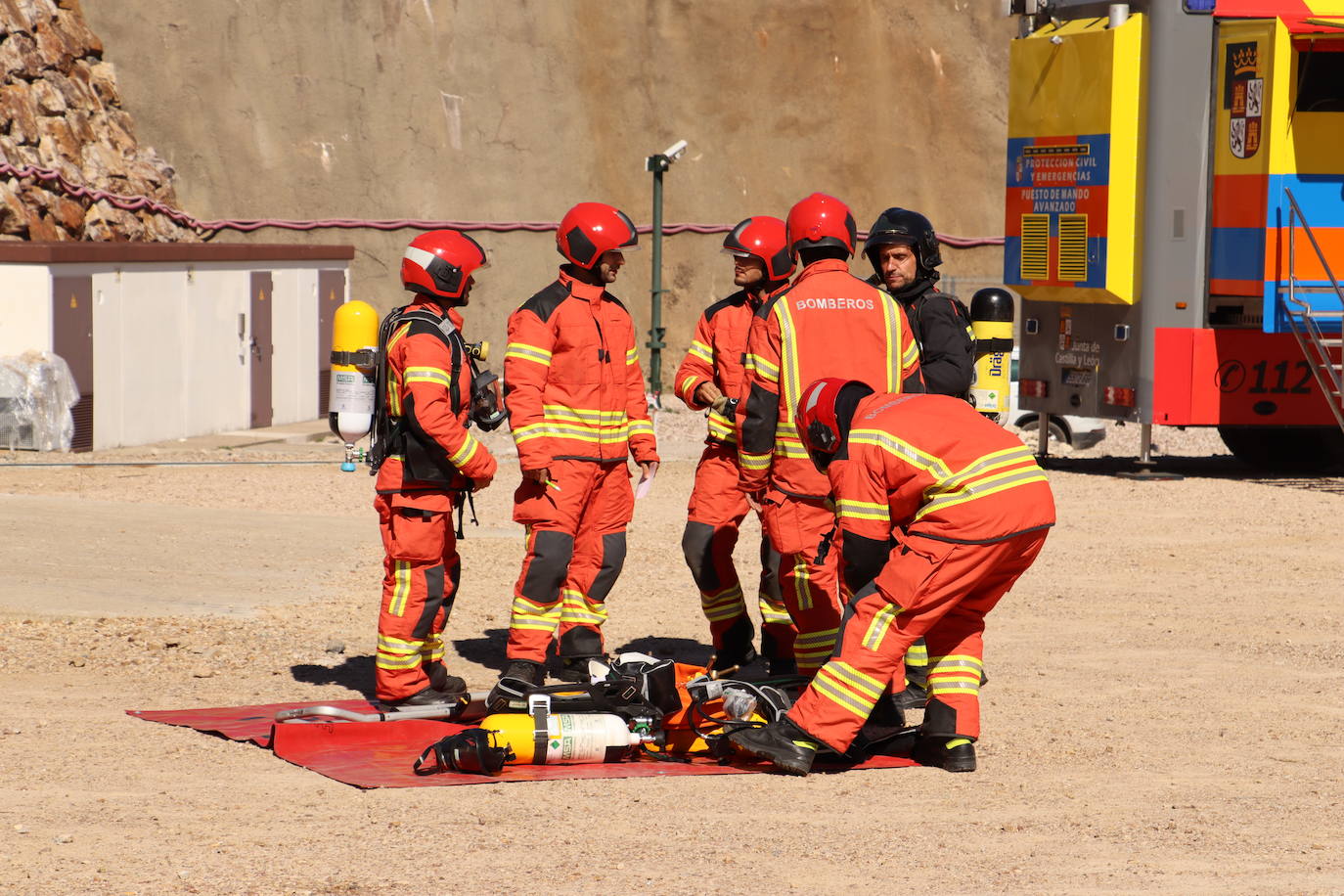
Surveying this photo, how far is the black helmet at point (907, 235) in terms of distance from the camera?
7723 millimetres

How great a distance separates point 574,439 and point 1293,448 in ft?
39.5

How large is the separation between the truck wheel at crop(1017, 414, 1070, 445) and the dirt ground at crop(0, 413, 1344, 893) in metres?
5.52

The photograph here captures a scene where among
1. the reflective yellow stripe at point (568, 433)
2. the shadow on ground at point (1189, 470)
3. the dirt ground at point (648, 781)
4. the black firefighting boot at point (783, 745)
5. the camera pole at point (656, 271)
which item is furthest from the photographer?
the camera pole at point (656, 271)

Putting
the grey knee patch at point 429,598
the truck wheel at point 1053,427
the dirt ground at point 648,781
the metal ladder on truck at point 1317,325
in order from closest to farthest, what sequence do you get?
the dirt ground at point 648,781 → the grey knee patch at point 429,598 → the metal ladder on truck at point 1317,325 → the truck wheel at point 1053,427

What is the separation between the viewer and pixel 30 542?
36.4 feet

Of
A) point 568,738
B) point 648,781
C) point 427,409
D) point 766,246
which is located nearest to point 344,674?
point 427,409

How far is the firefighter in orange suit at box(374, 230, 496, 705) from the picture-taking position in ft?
23.7

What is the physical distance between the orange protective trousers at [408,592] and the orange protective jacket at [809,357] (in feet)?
4.51

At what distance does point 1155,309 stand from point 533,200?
1540 cm

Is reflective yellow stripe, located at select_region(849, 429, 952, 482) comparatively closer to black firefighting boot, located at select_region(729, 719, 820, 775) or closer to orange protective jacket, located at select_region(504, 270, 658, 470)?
black firefighting boot, located at select_region(729, 719, 820, 775)

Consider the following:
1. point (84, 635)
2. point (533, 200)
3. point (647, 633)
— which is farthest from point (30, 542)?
point (533, 200)

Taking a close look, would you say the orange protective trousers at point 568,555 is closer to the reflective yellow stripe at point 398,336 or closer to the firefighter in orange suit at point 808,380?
the firefighter in orange suit at point 808,380

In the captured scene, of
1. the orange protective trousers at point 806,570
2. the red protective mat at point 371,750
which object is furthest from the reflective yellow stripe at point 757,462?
the red protective mat at point 371,750

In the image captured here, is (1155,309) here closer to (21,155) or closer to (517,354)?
(517,354)
